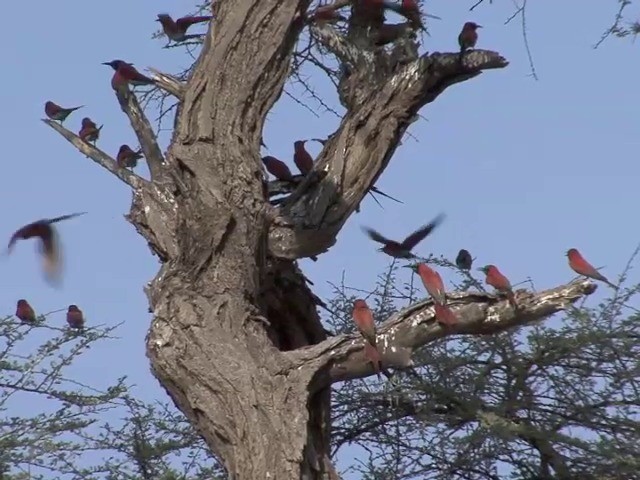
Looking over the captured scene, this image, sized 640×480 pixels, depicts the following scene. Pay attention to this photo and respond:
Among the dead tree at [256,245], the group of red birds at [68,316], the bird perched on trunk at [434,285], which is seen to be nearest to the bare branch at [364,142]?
the dead tree at [256,245]

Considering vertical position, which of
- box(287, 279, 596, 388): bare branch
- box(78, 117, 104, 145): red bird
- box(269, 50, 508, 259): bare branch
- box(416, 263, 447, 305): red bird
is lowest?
box(287, 279, 596, 388): bare branch

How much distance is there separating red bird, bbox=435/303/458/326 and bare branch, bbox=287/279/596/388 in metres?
0.02

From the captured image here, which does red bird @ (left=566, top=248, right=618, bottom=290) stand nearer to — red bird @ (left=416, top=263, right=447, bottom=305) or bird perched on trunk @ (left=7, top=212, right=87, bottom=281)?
red bird @ (left=416, top=263, right=447, bottom=305)

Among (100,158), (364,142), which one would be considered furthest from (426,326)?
(100,158)

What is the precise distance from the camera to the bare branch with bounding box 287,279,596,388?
457 cm

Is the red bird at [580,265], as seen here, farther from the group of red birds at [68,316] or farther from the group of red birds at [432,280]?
the group of red birds at [68,316]

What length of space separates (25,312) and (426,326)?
10.7 ft

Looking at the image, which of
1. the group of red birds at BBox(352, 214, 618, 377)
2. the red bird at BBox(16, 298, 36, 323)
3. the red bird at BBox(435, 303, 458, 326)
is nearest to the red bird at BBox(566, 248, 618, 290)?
the group of red birds at BBox(352, 214, 618, 377)

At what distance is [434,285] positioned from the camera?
4980 mm

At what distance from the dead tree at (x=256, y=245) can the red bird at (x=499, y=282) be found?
5 centimetres

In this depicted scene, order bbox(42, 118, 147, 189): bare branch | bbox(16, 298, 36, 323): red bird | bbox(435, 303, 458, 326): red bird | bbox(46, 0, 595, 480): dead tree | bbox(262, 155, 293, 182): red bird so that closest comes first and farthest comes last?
bbox(46, 0, 595, 480): dead tree, bbox(435, 303, 458, 326): red bird, bbox(42, 118, 147, 189): bare branch, bbox(262, 155, 293, 182): red bird, bbox(16, 298, 36, 323): red bird

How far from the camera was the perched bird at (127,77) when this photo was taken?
5.51 m

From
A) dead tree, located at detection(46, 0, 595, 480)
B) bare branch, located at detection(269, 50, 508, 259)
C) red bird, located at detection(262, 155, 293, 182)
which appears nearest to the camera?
dead tree, located at detection(46, 0, 595, 480)

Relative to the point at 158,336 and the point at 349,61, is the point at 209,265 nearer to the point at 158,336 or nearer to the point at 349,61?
the point at 158,336
